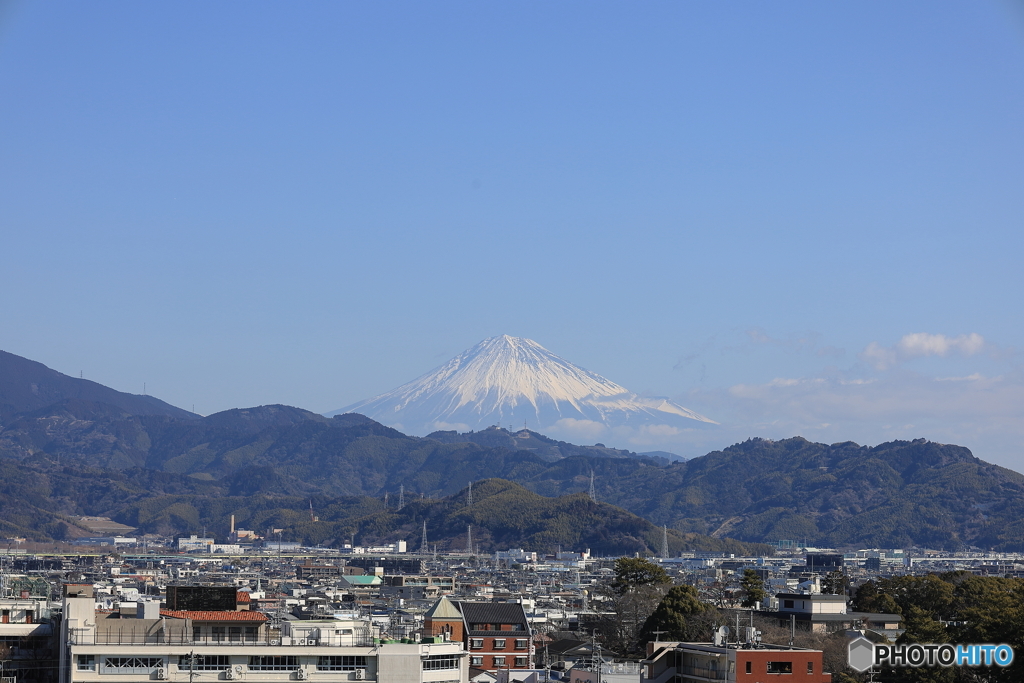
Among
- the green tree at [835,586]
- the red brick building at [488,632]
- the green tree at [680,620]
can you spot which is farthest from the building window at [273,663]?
the green tree at [835,586]

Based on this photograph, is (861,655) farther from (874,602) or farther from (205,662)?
(874,602)

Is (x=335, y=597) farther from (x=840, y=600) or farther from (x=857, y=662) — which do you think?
(x=857, y=662)

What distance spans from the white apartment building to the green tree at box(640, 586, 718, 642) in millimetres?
23234

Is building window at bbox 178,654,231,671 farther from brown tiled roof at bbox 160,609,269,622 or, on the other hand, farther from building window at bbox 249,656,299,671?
brown tiled roof at bbox 160,609,269,622

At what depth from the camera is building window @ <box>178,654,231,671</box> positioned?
3478 cm

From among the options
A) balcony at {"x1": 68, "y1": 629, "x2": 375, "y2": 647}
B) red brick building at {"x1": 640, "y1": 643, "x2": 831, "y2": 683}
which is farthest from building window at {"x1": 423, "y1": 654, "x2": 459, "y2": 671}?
red brick building at {"x1": 640, "y1": 643, "x2": 831, "y2": 683}

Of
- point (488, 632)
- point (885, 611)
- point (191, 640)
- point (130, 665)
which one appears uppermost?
point (191, 640)

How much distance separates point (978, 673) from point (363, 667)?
1644 centimetres

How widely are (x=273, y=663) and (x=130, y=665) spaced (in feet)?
10.6

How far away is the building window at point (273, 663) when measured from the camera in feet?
115

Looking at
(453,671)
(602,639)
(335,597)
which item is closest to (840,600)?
(602,639)

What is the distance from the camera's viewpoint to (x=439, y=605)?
59.0 metres

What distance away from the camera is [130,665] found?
113 feet

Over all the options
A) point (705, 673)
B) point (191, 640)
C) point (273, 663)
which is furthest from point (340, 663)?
point (705, 673)
